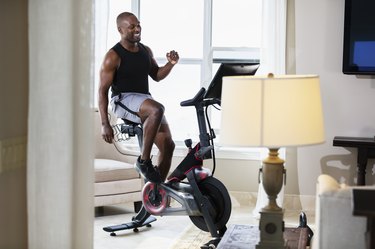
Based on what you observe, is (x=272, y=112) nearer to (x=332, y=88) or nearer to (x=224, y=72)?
(x=224, y=72)

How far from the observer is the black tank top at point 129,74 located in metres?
4.94

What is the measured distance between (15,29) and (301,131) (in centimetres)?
116

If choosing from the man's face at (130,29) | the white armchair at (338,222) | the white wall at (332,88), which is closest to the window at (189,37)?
the white wall at (332,88)

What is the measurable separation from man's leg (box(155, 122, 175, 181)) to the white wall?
5.10 feet

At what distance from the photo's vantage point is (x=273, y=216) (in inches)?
101

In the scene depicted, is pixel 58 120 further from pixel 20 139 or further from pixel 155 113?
pixel 155 113

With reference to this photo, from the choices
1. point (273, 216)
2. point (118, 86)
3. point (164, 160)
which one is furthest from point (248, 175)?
point (273, 216)

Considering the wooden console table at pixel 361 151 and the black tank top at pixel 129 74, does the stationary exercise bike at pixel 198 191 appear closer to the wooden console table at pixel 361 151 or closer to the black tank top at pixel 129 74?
the black tank top at pixel 129 74

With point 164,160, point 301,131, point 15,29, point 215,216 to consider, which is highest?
point 15,29

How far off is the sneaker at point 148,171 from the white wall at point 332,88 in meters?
1.67

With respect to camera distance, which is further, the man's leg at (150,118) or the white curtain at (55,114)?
the man's leg at (150,118)

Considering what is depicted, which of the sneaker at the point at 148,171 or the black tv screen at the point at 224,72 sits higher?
the black tv screen at the point at 224,72

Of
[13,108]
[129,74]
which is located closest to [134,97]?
[129,74]

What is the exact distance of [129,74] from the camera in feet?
16.3
